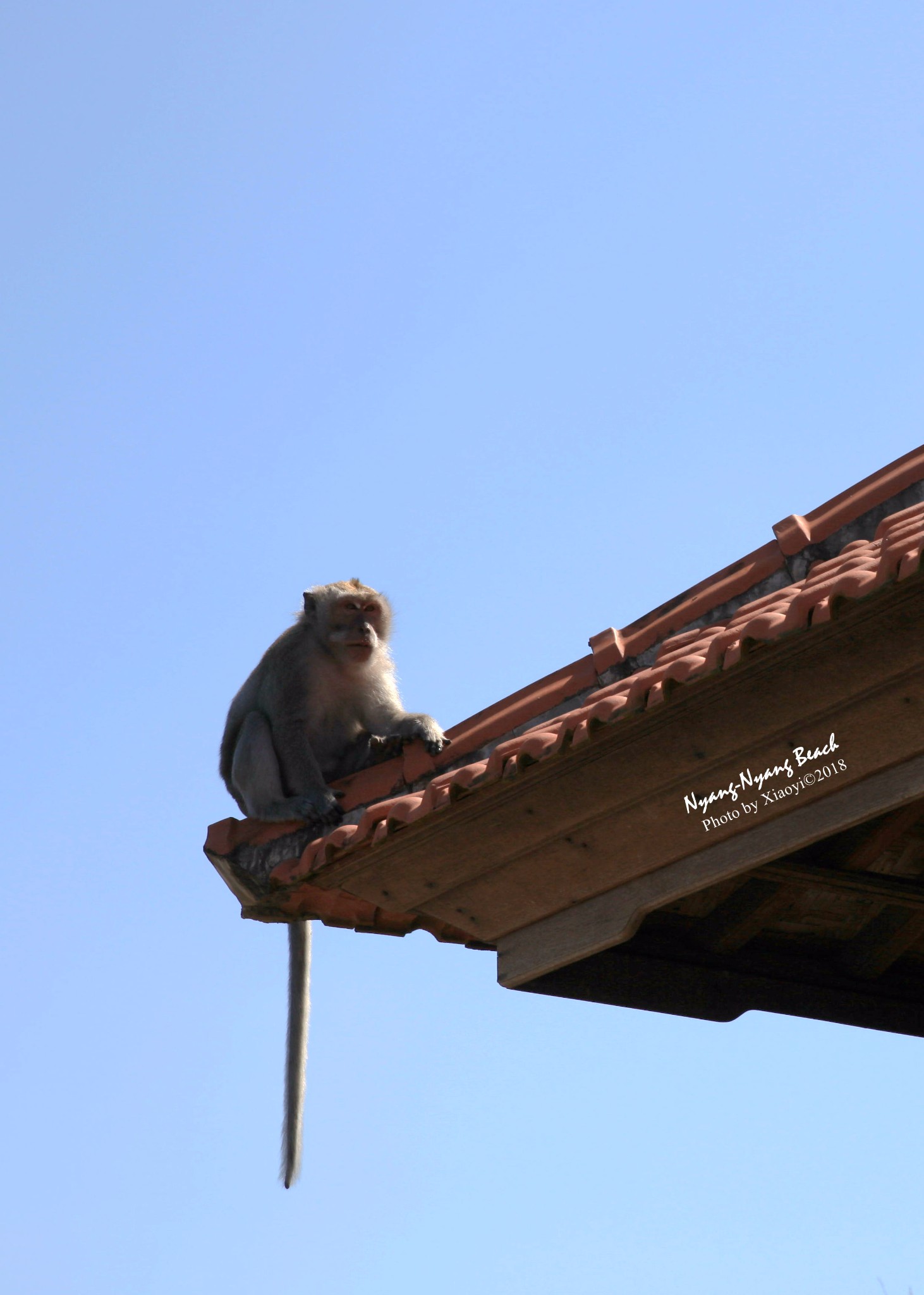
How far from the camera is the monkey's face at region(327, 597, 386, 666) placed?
7.04 meters

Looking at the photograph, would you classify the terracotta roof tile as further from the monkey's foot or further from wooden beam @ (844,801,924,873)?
wooden beam @ (844,801,924,873)

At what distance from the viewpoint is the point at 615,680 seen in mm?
4840

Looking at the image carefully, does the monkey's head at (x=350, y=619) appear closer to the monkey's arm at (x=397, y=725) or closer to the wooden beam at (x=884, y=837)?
the monkey's arm at (x=397, y=725)

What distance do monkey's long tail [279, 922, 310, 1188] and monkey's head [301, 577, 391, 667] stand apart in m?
1.19

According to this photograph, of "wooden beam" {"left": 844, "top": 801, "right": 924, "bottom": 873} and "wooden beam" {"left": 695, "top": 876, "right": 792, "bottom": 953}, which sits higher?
"wooden beam" {"left": 844, "top": 801, "right": 924, "bottom": 873}

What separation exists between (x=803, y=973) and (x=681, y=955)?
0.50 m

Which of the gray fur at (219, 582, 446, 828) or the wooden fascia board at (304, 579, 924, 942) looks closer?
the wooden fascia board at (304, 579, 924, 942)

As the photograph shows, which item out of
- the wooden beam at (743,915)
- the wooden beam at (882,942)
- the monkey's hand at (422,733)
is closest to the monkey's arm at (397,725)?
the monkey's hand at (422,733)

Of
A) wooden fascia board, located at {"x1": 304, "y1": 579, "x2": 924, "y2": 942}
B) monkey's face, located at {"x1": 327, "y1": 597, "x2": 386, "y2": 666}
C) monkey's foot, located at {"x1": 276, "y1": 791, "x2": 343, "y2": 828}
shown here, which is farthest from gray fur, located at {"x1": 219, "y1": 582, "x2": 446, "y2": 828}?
wooden fascia board, located at {"x1": 304, "y1": 579, "x2": 924, "y2": 942}

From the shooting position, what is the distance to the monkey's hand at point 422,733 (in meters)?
5.42

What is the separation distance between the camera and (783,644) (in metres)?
4.02

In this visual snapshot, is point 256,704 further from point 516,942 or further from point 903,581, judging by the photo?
point 903,581

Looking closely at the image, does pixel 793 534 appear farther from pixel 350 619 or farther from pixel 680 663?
pixel 350 619

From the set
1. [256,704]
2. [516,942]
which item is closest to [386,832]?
[516,942]
